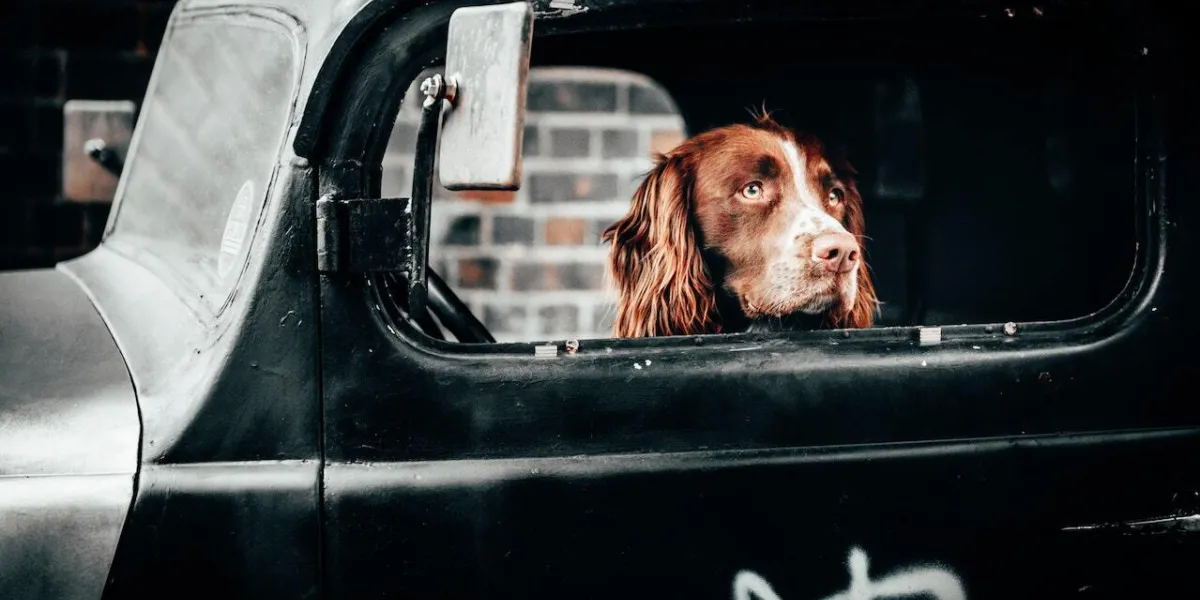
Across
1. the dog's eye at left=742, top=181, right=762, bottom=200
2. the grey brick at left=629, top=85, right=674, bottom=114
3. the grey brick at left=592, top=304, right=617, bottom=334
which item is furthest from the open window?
the grey brick at left=629, top=85, right=674, bottom=114

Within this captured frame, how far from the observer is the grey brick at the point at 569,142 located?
2316 mm

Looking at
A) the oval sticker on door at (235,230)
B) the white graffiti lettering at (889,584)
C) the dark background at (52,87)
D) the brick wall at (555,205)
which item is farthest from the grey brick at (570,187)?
the dark background at (52,87)

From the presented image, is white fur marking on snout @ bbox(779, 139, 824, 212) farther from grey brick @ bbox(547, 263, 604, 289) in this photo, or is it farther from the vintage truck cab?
grey brick @ bbox(547, 263, 604, 289)

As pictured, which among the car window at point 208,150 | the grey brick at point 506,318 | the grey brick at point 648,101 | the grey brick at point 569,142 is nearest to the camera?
the car window at point 208,150

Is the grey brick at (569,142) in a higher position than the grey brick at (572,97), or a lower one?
lower

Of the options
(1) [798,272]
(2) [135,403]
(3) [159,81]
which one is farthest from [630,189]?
(3) [159,81]

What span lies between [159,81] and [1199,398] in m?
1.89

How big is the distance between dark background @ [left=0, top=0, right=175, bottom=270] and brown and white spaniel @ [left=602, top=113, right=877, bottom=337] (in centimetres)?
272

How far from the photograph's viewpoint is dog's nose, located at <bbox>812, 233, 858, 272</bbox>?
148cm

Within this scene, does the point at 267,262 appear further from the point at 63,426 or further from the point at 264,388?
the point at 63,426

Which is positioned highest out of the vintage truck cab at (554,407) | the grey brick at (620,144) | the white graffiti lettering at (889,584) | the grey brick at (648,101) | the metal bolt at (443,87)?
the grey brick at (648,101)

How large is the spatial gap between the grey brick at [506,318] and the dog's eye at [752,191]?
0.98 m

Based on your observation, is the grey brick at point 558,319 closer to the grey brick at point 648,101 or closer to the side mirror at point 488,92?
the grey brick at point 648,101

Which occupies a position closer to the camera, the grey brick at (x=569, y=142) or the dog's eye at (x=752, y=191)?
the dog's eye at (x=752, y=191)
